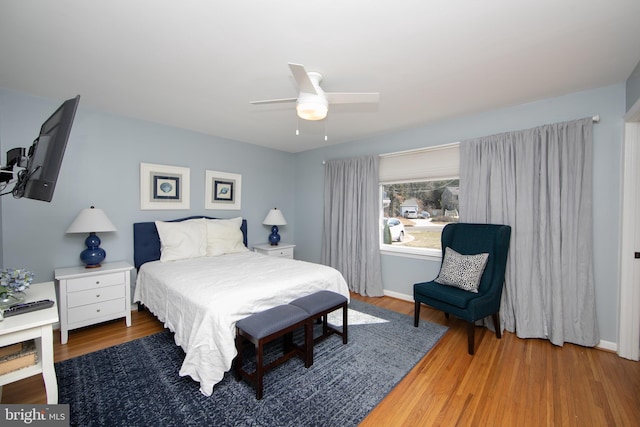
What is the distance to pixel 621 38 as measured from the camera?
1751mm

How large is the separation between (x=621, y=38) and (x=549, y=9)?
2.38ft

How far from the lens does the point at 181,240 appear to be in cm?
343

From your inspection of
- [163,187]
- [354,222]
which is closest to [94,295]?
[163,187]

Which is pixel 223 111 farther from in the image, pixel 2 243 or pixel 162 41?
pixel 2 243

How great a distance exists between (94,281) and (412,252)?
3.72m

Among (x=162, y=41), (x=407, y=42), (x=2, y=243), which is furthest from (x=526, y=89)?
(x=2, y=243)

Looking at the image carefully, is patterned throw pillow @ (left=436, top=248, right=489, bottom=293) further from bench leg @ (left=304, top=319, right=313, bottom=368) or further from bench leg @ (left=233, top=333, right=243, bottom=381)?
bench leg @ (left=233, top=333, right=243, bottom=381)

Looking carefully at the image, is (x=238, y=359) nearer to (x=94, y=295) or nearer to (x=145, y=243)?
(x=94, y=295)

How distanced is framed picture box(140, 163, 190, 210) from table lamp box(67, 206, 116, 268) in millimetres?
610

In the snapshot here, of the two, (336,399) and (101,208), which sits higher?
(101,208)

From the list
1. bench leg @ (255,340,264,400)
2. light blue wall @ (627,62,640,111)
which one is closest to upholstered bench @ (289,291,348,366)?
bench leg @ (255,340,264,400)

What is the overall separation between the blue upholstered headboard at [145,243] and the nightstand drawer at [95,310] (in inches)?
23.0

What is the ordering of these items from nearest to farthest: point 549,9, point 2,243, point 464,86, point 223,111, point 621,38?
point 549,9 → point 621,38 → point 464,86 → point 2,243 → point 223,111

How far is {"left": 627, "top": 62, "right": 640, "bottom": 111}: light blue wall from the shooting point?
2068mm
